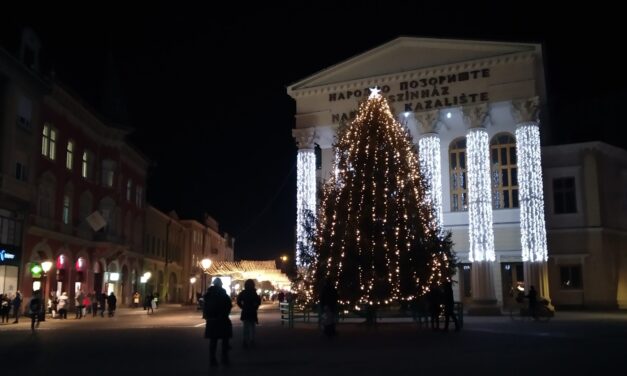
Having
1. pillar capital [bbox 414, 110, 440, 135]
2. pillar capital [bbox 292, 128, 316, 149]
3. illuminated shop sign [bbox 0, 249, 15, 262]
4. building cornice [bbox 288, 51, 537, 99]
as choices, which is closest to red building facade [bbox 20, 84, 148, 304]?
illuminated shop sign [bbox 0, 249, 15, 262]

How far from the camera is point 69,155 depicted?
4075 centimetres

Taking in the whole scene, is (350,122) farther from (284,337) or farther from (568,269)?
(568,269)

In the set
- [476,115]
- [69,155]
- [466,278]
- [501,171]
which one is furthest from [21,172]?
[501,171]

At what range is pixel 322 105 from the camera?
43000 millimetres

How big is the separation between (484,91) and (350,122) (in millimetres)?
15508

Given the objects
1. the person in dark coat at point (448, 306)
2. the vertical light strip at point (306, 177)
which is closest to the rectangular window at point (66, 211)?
the vertical light strip at point (306, 177)

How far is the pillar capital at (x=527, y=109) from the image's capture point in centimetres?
3672

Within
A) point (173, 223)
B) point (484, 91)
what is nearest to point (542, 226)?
point (484, 91)

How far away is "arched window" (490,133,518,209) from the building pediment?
216 inches

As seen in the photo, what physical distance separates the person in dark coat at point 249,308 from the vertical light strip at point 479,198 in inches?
895

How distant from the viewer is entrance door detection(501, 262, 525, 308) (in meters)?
39.1

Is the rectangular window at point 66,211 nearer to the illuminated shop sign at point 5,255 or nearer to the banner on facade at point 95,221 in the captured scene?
the banner on facade at point 95,221

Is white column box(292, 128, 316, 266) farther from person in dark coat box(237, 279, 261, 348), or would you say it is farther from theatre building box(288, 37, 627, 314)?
person in dark coat box(237, 279, 261, 348)

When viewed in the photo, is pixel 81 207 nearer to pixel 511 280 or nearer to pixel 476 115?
pixel 476 115
